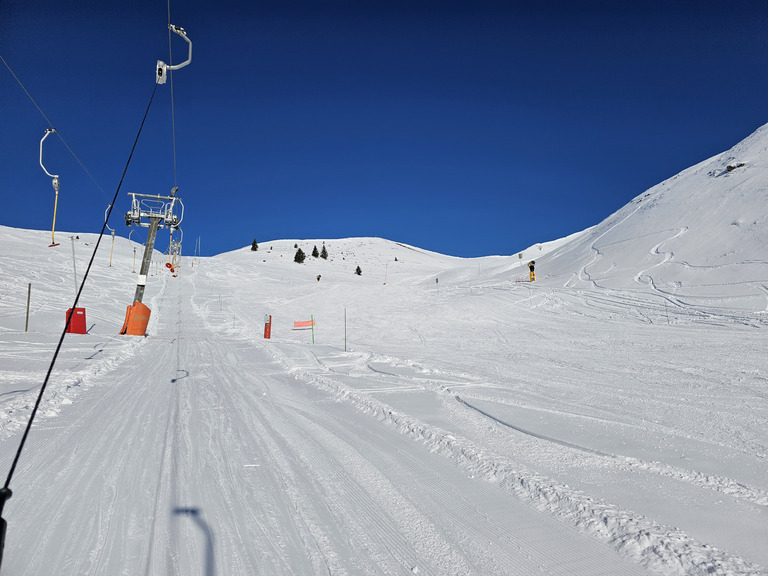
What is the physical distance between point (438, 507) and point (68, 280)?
3176cm

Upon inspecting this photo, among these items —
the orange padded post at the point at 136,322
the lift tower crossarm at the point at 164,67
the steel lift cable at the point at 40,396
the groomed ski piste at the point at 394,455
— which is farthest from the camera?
the orange padded post at the point at 136,322

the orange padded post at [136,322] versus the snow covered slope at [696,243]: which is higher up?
the snow covered slope at [696,243]

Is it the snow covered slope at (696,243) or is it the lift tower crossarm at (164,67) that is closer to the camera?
the lift tower crossarm at (164,67)

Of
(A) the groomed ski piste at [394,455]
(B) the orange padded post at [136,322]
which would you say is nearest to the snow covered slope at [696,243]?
(A) the groomed ski piste at [394,455]

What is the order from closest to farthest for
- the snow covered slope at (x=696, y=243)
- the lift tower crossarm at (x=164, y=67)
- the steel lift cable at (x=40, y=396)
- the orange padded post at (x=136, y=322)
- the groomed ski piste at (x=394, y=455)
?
1. the steel lift cable at (x=40, y=396)
2. the groomed ski piste at (x=394, y=455)
3. the lift tower crossarm at (x=164, y=67)
4. the orange padded post at (x=136, y=322)
5. the snow covered slope at (x=696, y=243)

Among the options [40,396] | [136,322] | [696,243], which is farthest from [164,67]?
[696,243]

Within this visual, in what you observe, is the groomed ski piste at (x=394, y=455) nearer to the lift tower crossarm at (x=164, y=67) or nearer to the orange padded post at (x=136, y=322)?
the orange padded post at (x=136, y=322)

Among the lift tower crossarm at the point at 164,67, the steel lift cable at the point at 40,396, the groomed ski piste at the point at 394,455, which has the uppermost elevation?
the lift tower crossarm at the point at 164,67

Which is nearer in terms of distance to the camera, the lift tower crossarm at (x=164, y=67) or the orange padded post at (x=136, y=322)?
the lift tower crossarm at (x=164, y=67)

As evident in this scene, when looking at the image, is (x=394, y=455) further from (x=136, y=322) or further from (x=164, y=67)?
(x=136, y=322)

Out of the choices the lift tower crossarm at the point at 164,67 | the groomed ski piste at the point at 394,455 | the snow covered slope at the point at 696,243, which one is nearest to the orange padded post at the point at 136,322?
the groomed ski piste at the point at 394,455

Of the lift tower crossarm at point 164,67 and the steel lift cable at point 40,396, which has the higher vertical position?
the lift tower crossarm at point 164,67

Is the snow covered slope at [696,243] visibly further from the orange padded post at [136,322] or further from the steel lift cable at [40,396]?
the orange padded post at [136,322]

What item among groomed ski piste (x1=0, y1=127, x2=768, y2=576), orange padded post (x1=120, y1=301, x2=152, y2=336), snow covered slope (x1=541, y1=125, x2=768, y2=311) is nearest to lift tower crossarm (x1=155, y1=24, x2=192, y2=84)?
groomed ski piste (x1=0, y1=127, x2=768, y2=576)
